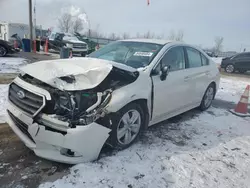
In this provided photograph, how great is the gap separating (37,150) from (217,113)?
4.51 meters

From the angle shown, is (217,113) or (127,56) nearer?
(127,56)

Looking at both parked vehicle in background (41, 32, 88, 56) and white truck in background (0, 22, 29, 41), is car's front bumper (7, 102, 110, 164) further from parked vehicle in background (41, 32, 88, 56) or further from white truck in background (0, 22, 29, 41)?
white truck in background (0, 22, 29, 41)

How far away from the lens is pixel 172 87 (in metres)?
3.81

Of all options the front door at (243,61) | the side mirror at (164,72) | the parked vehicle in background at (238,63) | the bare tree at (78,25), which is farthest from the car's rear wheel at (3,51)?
the bare tree at (78,25)

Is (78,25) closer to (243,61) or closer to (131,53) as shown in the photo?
(243,61)

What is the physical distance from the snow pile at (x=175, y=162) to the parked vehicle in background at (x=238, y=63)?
1348cm

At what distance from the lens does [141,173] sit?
272 cm

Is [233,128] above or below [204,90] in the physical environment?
below

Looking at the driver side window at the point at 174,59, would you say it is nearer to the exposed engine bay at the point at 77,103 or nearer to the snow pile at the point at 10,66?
the exposed engine bay at the point at 77,103

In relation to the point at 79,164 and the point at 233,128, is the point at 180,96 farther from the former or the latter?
the point at 79,164

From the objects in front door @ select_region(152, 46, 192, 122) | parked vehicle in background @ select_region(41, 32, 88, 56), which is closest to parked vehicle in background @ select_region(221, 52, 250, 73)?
parked vehicle in background @ select_region(41, 32, 88, 56)

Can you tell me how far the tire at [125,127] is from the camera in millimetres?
2867

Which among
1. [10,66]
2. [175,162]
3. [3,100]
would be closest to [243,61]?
[10,66]

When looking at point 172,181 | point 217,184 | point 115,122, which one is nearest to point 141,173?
point 172,181
